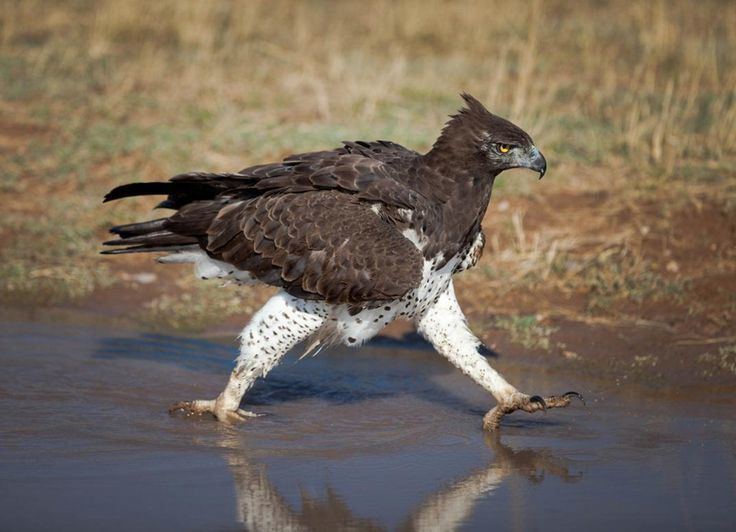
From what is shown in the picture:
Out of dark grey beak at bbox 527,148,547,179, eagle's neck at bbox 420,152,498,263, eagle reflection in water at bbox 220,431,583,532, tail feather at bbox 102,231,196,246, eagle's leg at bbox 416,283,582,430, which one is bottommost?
eagle reflection in water at bbox 220,431,583,532

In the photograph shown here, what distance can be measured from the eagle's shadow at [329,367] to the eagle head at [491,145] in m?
1.48

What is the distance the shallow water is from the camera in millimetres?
4855

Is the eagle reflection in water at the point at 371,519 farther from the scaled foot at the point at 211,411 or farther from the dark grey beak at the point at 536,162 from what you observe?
the dark grey beak at the point at 536,162

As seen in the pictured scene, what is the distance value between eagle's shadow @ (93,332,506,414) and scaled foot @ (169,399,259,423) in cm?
39

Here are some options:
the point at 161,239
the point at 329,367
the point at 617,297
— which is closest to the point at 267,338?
the point at 161,239

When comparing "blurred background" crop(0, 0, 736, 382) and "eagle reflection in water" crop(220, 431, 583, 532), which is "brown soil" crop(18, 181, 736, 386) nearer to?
"blurred background" crop(0, 0, 736, 382)

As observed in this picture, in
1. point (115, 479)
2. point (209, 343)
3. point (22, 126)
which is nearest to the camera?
point (115, 479)

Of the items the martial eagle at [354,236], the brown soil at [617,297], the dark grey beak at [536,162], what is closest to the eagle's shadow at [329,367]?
the brown soil at [617,297]

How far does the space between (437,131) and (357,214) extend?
4.90 metres

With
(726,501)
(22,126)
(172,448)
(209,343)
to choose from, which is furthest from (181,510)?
(22,126)

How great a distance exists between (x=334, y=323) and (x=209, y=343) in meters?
1.74

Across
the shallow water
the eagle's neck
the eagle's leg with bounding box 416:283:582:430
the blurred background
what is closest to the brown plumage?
the eagle's neck

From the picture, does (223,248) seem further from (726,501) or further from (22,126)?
(22,126)

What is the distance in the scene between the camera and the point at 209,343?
7738 mm
